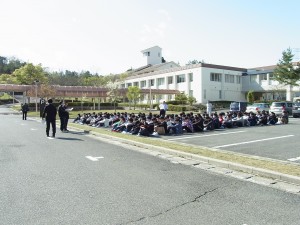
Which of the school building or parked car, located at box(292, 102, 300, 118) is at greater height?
the school building

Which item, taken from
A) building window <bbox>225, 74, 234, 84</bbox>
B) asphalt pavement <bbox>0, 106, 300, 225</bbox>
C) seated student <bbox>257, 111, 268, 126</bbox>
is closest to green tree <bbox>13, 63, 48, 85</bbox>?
building window <bbox>225, 74, 234, 84</bbox>

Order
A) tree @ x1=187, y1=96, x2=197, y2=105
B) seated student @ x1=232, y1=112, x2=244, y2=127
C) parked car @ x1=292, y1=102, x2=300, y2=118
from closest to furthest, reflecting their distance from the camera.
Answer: seated student @ x1=232, y1=112, x2=244, y2=127 < parked car @ x1=292, y1=102, x2=300, y2=118 < tree @ x1=187, y1=96, x2=197, y2=105

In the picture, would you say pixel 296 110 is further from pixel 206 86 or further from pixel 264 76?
pixel 264 76

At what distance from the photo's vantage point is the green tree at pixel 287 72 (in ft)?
156

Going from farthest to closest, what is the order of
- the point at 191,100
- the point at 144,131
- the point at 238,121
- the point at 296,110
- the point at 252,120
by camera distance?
the point at 191,100 < the point at 296,110 < the point at 252,120 < the point at 238,121 < the point at 144,131

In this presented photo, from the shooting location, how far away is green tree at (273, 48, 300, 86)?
156ft

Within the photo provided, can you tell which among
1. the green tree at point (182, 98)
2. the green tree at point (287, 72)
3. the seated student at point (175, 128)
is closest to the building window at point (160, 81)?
the green tree at point (182, 98)

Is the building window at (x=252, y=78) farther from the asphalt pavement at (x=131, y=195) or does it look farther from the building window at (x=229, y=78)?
the asphalt pavement at (x=131, y=195)

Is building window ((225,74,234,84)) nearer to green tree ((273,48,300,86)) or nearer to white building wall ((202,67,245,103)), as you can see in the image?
white building wall ((202,67,245,103))

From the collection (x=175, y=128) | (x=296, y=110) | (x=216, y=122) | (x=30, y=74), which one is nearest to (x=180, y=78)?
(x=30, y=74)

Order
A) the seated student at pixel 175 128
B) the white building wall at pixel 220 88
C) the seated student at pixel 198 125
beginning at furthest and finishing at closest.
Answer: the white building wall at pixel 220 88 < the seated student at pixel 198 125 < the seated student at pixel 175 128

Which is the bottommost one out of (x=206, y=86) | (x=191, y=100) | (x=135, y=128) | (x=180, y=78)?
(x=135, y=128)

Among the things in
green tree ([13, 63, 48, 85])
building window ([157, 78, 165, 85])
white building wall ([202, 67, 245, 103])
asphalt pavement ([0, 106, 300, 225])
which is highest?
green tree ([13, 63, 48, 85])

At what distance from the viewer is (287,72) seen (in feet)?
155
